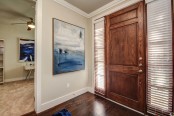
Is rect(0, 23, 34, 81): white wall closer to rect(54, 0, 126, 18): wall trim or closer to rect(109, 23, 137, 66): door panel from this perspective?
rect(54, 0, 126, 18): wall trim

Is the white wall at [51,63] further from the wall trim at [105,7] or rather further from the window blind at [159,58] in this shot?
the window blind at [159,58]

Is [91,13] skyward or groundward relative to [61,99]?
skyward

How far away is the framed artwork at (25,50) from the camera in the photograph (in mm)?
4570

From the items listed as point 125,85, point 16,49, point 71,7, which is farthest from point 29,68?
point 125,85

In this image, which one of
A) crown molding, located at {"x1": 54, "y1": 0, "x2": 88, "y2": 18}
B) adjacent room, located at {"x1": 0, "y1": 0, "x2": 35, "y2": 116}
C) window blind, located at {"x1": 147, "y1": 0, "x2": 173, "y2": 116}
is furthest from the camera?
adjacent room, located at {"x1": 0, "y1": 0, "x2": 35, "y2": 116}

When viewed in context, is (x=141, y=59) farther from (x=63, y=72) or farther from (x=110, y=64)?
(x=63, y=72)

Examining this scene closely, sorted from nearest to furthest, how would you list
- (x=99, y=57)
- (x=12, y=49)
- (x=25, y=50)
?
(x=99, y=57)
(x=12, y=49)
(x=25, y=50)

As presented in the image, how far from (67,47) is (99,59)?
0.96 meters

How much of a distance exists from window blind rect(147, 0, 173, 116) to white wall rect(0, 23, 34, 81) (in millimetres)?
5025

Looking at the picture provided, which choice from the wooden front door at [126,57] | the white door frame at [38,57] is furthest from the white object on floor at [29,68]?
the wooden front door at [126,57]

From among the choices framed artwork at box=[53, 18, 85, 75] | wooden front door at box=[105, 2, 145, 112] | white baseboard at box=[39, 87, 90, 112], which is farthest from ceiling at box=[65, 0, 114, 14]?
white baseboard at box=[39, 87, 90, 112]

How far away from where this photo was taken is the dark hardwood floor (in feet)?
6.49

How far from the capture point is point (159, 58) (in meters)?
1.72

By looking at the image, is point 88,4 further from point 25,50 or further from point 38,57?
point 25,50
